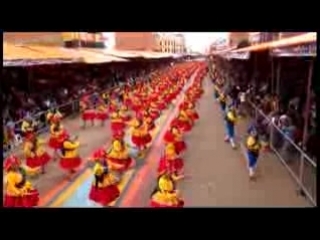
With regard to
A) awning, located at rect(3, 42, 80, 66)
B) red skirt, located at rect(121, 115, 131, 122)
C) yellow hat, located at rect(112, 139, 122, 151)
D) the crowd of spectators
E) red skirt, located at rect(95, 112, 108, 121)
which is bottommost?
red skirt, located at rect(95, 112, 108, 121)

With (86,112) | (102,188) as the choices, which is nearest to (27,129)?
(102,188)

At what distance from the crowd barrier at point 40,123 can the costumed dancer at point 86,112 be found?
0.50 feet

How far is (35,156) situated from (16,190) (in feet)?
7.62

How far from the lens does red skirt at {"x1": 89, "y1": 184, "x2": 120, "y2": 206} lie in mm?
8638

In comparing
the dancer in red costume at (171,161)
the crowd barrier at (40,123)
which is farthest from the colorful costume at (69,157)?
the dancer in red costume at (171,161)

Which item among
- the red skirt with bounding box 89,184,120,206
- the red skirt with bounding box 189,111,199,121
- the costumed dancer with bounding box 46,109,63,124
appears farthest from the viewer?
the red skirt with bounding box 189,111,199,121

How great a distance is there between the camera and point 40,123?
41.0ft

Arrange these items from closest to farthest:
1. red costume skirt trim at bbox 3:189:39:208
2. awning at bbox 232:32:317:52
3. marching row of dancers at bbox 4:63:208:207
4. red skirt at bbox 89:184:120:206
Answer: red costume skirt trim at bbox 3:189:39:208 → awning at bbox 232:32:317:52 → marching row of dancers at bbox 4:63:208:207 → red skirt at bbox 89:184:120:206

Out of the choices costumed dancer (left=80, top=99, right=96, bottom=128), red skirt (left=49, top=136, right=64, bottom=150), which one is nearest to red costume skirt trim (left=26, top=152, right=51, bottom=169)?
red skirt (left=49, top=136, right=64, bottom=150)

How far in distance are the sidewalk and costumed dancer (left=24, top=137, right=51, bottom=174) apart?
2.27 metres

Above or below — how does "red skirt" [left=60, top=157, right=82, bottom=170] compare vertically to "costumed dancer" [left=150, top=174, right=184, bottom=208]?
below

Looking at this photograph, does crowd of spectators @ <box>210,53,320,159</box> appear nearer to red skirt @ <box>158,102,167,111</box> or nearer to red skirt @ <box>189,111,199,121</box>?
red skirt @ <box>189,111,199,121</box>

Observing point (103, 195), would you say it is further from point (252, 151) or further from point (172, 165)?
point (252, 151)
